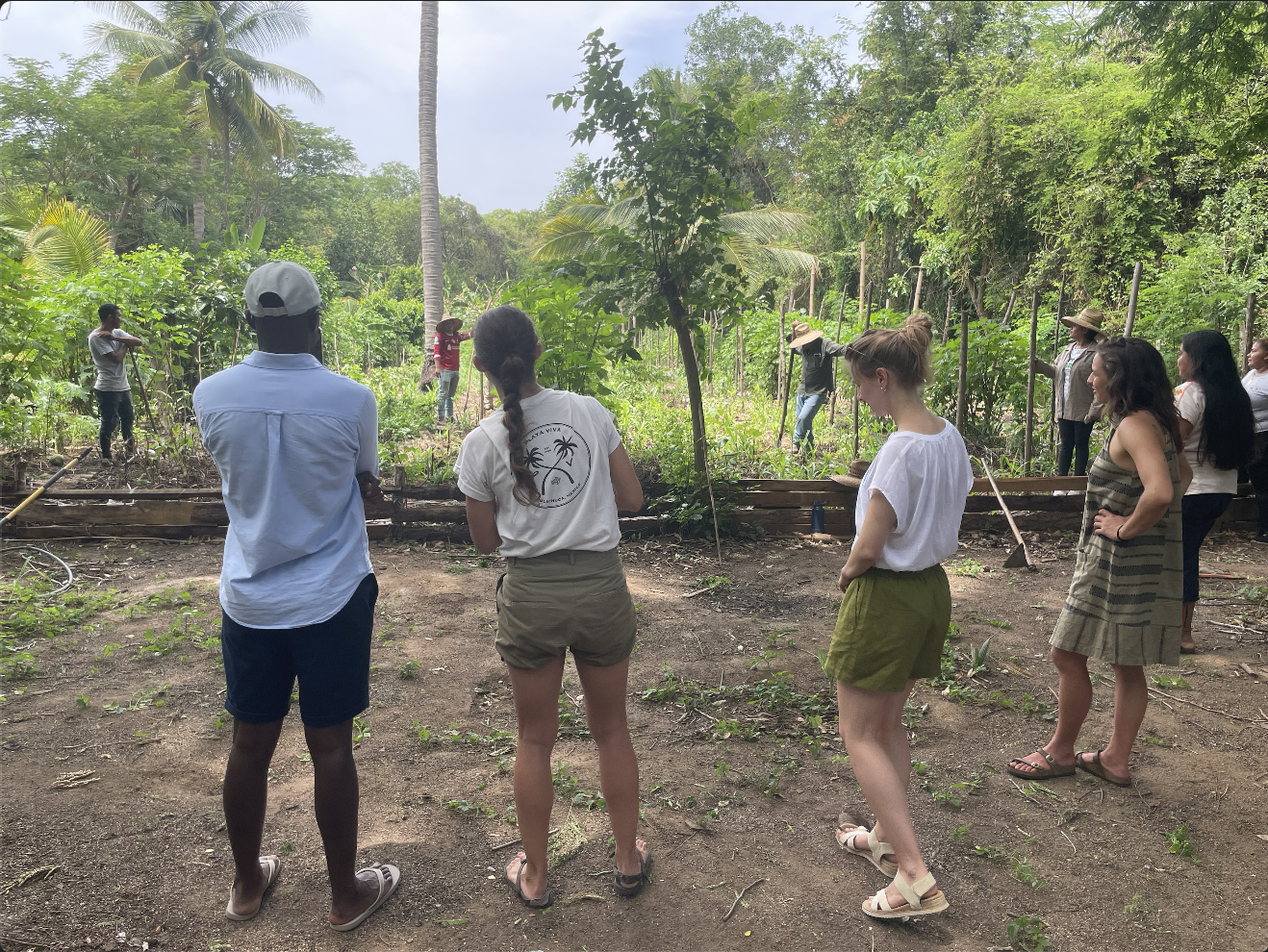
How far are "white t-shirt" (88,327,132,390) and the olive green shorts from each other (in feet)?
25.8

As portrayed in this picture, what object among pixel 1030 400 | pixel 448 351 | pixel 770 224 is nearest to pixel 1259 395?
pixel 1030 400

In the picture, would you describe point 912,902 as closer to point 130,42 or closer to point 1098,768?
point 1098,768

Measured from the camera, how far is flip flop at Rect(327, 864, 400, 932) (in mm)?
2459

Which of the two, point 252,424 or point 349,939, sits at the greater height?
point 252,424

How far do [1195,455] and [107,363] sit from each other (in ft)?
28.8

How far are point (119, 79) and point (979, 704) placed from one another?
30416 millimetres

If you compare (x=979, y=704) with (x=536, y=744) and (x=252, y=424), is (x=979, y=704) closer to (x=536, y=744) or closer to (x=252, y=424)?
(x=536, y=744)

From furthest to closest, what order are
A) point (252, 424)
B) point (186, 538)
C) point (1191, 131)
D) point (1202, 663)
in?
point (1191, 131)
point (186, 538)
point (1202, 663)
point (252, 424)

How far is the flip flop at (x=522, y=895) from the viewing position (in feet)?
8.50

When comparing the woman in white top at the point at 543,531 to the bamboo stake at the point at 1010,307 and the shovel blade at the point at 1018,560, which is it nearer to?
the shovel blade at the point at 1018,560

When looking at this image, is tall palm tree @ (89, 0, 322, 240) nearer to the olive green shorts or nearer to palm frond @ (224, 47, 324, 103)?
palm frond @ (224, 47, 324, 103)

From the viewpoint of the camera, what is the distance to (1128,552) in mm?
3062

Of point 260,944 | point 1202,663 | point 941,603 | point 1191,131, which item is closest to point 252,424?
point 260,944

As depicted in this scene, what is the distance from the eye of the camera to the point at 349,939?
2.44m
